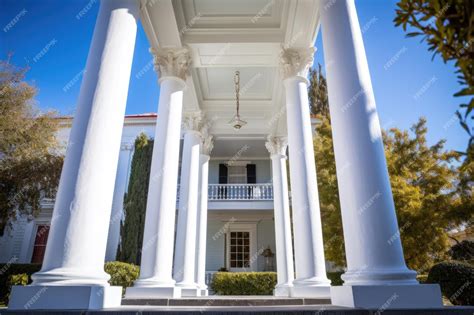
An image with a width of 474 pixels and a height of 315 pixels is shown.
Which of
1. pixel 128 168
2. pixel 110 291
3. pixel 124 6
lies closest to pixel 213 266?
pixel 128 168

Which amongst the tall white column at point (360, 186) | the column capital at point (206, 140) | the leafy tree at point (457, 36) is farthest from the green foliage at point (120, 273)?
the leafy tree at point (457, 36)

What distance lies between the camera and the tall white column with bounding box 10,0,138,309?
9.57ft

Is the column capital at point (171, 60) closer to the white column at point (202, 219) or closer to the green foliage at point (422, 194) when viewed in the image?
the white column at point (202, 219)

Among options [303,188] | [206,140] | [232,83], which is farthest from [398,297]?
[206,140]

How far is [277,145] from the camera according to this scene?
11.3 meters

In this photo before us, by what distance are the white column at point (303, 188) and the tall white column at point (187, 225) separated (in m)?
3.68

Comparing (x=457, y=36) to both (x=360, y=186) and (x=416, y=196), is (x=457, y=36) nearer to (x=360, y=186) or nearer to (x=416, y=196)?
(x=360, y=186)

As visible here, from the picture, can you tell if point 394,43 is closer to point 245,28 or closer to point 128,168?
point 245,28

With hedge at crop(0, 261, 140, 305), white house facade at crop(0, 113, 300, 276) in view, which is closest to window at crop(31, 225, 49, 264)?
white house facade at crop(0, 113, 300, 276)

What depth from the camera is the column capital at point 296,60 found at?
698 centimetres

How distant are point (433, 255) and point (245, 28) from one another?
10453 millimetres

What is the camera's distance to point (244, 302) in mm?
5570

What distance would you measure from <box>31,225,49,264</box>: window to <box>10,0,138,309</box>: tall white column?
1798cm
